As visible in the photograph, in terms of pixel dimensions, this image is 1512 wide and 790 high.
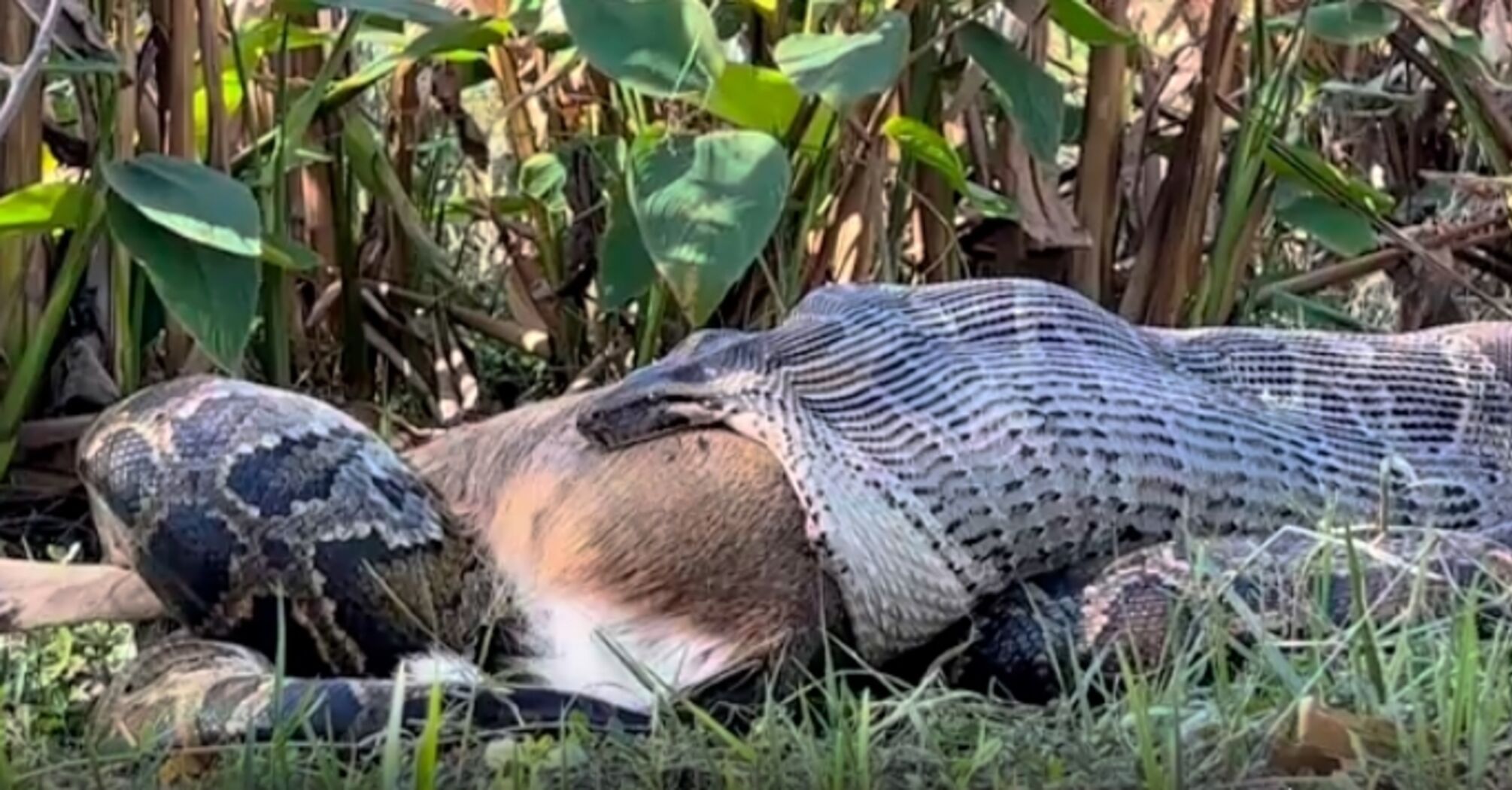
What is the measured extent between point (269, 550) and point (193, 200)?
579 millimetres

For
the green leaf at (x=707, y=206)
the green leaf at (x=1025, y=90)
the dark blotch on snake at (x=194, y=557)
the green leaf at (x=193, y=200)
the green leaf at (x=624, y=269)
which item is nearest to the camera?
the dark blotch on snake at (x=194, y=557)

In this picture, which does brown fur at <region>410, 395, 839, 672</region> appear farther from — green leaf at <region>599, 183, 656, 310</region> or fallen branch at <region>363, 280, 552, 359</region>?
fallen branch at <region>363, 280, 552, 359</region>

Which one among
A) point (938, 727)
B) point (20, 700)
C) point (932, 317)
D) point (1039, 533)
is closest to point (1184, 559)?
point (1039, 533)

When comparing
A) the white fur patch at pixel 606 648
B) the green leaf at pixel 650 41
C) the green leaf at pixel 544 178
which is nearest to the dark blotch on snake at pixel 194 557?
the white fur patch at pixel 606 648

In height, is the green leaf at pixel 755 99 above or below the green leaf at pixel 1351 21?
below

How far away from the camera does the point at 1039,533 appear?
210 cm

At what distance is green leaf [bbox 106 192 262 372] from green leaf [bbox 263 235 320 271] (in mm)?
146

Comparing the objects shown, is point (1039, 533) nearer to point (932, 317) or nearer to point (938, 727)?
point (932, 317)

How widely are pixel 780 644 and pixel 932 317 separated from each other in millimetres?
474

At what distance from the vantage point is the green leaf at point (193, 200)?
2.27m

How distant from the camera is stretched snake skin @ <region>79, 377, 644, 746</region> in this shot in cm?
186

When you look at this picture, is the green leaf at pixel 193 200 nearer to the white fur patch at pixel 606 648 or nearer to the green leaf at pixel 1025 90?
the white fur patch at pixel 606 648

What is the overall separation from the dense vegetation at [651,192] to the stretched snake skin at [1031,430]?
0.25 m

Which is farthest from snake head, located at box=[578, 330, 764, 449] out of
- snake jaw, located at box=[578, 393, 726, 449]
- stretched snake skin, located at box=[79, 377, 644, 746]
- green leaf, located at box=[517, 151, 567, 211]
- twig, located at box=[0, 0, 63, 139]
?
green leaf, located at box=[517, 151, 567, 211]
